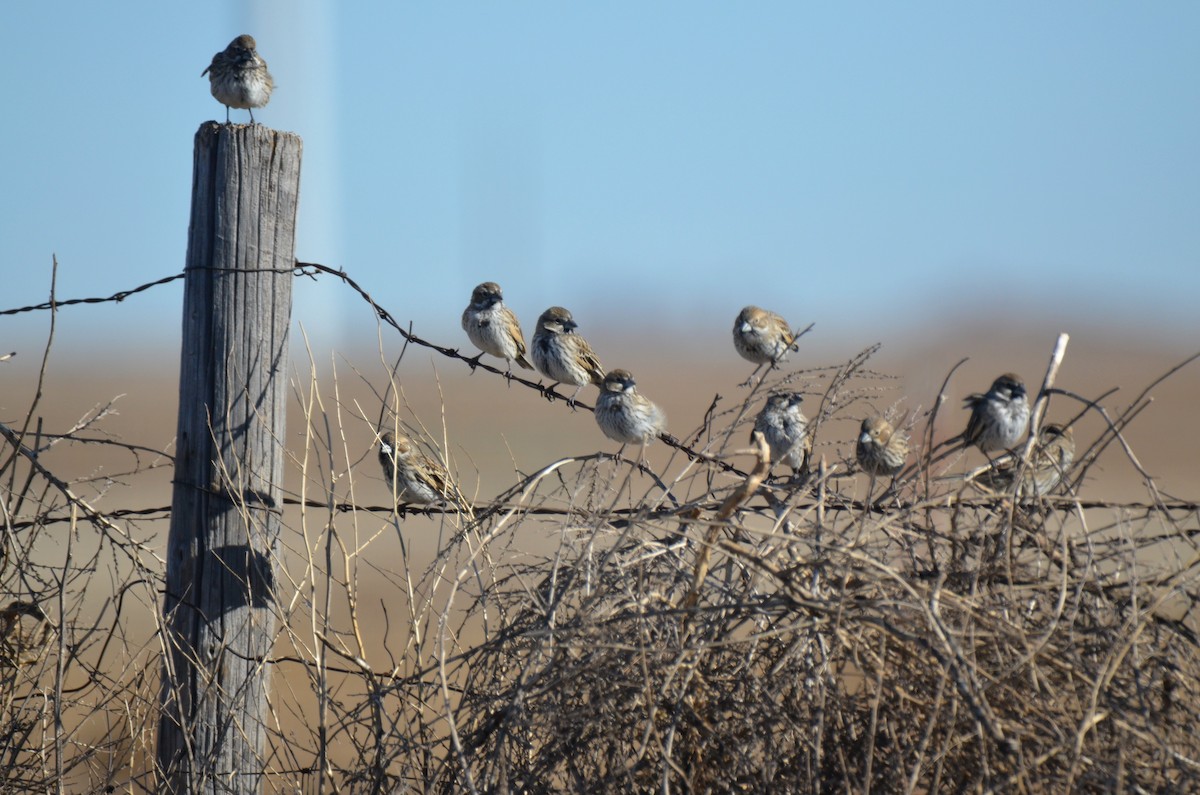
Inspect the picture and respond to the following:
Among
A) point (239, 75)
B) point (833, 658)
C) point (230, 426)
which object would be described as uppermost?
point (239, 75)

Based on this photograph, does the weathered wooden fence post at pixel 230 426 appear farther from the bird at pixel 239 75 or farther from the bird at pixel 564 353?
the bird at pixel 564 353

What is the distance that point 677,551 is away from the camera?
3.88 meters

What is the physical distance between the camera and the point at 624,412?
30.8 feet

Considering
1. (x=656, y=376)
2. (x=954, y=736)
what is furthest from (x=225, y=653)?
(x=656, y=376)

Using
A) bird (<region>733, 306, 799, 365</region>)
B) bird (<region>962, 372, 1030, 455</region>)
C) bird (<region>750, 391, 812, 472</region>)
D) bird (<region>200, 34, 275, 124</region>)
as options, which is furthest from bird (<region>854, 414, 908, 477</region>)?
bird (<region>200, 34, 275, 124</region>)

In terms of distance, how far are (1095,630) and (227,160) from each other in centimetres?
353

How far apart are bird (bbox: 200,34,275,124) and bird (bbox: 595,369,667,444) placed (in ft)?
12.1

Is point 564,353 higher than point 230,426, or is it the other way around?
point 564,353

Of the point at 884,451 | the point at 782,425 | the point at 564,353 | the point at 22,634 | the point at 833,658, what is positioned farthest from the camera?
the point at 564,353

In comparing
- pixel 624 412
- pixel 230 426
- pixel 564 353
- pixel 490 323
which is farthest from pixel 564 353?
pixel 230 426

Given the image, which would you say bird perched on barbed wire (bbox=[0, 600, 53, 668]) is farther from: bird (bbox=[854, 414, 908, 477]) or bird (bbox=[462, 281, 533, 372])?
bird (bbox=[462, 281, 533, 372])

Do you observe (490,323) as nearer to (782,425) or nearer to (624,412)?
(624,412)

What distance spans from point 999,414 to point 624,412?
295 centimetres

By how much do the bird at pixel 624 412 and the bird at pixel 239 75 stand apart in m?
3.69
